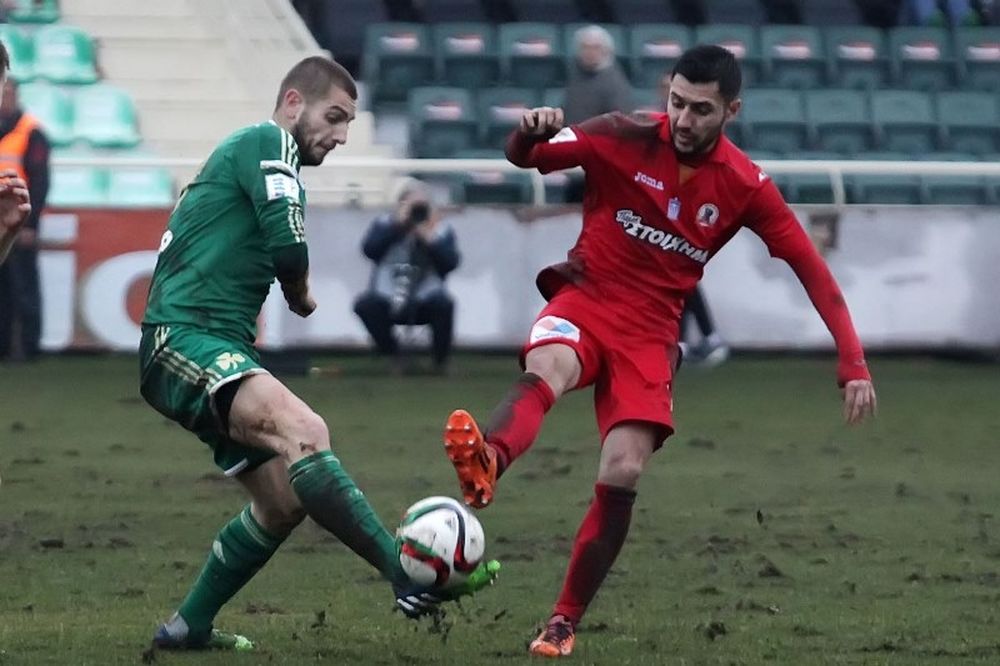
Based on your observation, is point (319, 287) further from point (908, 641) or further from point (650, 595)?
point (908, 641)

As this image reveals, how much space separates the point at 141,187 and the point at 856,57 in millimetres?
7927

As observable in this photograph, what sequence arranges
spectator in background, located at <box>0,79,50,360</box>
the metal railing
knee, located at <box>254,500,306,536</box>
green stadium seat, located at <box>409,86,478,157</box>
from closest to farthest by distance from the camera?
knee, located at <box>254,500,306,536</box> → spectator in background, located at <box>0,79,50,360</box> → the metal railing → green stadium seat, located at <box>409,86,478,157</box>

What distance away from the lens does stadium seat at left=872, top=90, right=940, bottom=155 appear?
2009cm

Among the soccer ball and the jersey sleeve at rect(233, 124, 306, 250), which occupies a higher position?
the jersey sleeve at rect(233, 124, 306, 250)

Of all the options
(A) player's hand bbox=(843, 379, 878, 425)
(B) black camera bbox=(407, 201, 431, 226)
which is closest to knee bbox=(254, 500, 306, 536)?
(A) player's hand bbox=(843, 379, 878, 425)

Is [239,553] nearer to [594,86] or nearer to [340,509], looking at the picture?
[340,509]

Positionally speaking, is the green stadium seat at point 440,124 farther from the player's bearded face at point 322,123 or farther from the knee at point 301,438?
the knee at point 301,438

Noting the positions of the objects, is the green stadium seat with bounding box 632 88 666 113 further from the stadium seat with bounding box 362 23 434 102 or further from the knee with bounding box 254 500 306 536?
the knee with bounding box 254 500 306 536

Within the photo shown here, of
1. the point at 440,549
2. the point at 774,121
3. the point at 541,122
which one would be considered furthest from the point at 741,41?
the point at 440,549

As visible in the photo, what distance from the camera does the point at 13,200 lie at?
5.60m

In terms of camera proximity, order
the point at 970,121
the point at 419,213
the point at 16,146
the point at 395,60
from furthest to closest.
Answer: the point at 970,121
the point at 395,60
the point at 419,213
the point at 16,146

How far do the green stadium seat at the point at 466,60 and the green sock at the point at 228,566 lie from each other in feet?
46.6

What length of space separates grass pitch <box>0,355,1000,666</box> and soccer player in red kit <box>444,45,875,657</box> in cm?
55

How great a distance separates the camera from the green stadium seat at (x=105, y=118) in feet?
62.3
